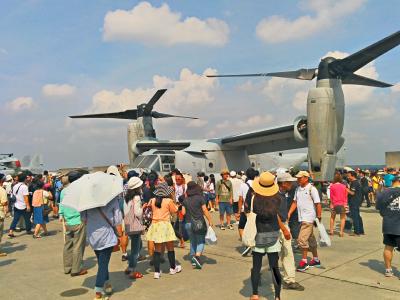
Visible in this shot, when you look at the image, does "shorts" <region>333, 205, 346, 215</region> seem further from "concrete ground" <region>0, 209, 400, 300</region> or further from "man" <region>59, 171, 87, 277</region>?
"man" <region>59, 171, 87, 277</region>

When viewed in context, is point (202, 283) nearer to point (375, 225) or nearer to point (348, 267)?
point (348, 267)

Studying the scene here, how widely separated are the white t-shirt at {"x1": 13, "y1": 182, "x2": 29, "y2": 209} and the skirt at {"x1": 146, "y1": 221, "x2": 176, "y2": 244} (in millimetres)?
5414

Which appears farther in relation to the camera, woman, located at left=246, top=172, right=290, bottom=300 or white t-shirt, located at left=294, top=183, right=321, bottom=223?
white t-shirt, located at left=294, top=183, right=321, bottom=223

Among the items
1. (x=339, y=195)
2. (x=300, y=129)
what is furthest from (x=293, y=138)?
(x=339, y=195)

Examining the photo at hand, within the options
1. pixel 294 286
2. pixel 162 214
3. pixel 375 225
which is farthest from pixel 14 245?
pixel 375 225

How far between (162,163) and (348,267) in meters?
11.7

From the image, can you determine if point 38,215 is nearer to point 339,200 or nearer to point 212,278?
point 212,278

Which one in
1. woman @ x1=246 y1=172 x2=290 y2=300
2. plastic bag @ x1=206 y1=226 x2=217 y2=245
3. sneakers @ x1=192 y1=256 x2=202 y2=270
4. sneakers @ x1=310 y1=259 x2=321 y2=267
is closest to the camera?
woman @ x1=246 y1=172 x2=290 y2=300

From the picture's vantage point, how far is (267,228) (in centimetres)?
421

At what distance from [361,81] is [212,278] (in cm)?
1430

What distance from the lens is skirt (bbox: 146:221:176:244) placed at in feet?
17.6

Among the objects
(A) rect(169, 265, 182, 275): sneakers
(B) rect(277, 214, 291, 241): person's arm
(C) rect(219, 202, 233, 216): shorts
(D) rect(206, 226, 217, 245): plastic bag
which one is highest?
(B) rect(277, 214, 291, 241): person's arm

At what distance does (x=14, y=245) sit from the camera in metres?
8.61

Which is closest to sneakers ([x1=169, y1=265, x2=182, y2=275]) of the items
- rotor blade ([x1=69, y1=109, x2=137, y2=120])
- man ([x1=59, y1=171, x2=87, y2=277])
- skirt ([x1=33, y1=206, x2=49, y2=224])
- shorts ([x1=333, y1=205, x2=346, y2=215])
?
man ([x1=59, y1=171, x2=87, y2=277])
